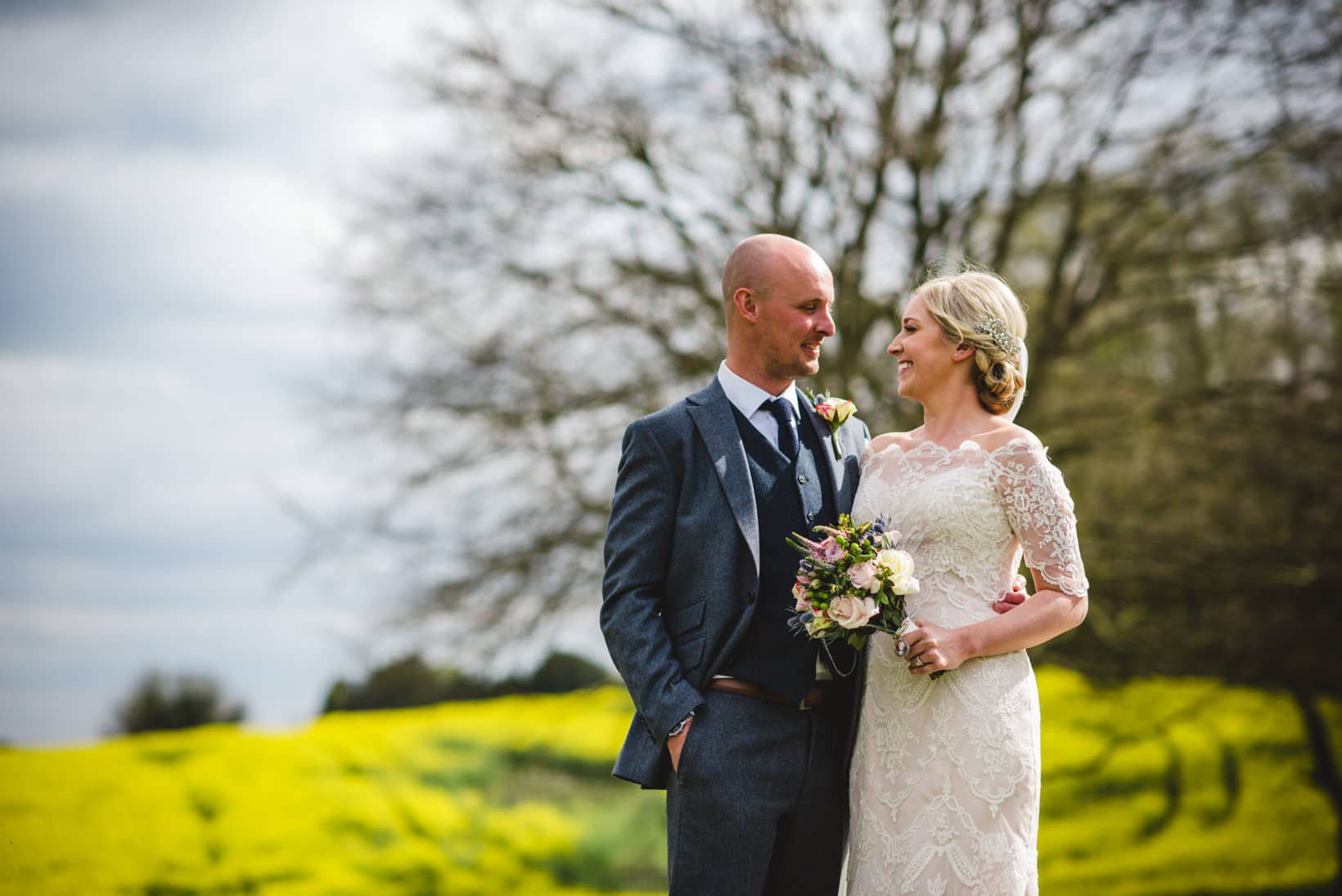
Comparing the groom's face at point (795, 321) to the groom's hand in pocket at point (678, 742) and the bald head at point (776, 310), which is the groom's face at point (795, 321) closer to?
the bald head at point (776, 310)

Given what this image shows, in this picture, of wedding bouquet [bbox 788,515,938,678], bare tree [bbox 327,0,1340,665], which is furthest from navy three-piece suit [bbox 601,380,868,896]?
bare tree [bbox 327,0,1340,665]

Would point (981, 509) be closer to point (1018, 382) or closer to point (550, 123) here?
point (1018, 382)

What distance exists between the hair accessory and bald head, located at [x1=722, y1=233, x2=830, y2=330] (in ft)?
1.37

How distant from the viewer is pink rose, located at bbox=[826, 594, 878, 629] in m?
2.49

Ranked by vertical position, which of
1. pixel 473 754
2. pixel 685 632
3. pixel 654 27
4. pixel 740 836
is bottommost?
pixel 473 754

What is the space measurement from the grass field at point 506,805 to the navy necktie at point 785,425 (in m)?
5.13

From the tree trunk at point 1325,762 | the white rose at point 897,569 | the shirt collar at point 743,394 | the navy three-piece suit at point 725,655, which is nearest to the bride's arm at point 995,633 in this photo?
the white rose at point 897,569

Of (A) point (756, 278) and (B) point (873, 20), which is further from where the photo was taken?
(B) point (873, 20)

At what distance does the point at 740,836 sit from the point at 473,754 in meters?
6.42

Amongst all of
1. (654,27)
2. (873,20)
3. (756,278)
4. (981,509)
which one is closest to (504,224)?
(654,27)

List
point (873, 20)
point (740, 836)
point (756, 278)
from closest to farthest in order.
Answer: point (740, 836) → point (756, 278) → point (873, 20)

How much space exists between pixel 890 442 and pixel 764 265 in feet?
1.91

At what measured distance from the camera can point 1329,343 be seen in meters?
8.62

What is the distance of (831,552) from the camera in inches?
102
